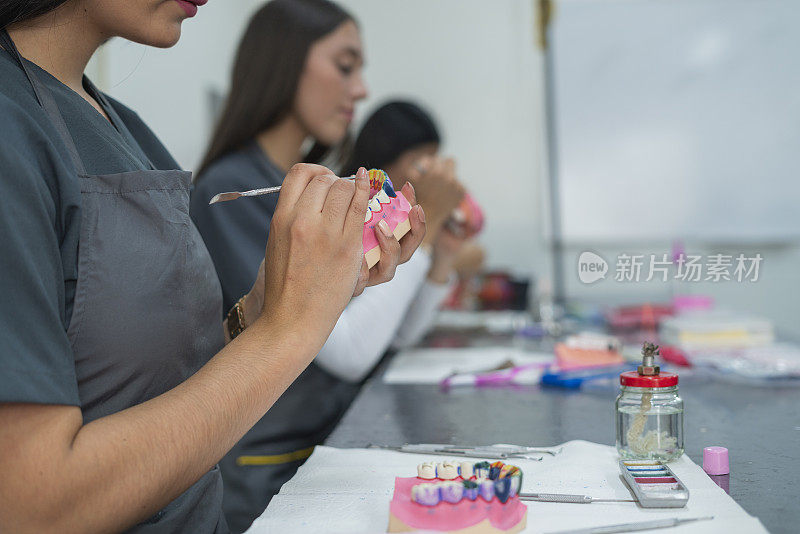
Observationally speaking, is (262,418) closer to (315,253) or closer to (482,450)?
(482,450)

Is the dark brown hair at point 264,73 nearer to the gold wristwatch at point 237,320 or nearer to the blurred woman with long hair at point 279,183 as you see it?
the blurred woman with long hair at point 279,183

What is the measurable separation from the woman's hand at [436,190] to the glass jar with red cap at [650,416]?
882mm

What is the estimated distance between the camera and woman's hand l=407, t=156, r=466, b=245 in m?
1.66

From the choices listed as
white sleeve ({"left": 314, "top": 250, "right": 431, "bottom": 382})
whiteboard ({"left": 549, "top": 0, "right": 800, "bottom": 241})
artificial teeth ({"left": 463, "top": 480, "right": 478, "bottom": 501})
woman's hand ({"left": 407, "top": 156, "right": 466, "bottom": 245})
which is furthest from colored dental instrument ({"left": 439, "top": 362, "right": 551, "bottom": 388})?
whiteboard ({"left": 549, "top": 0, "right": 800, "bottom": 241})

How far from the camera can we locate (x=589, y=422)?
3.38 feet

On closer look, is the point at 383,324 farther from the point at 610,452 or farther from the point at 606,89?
the point at 606,89

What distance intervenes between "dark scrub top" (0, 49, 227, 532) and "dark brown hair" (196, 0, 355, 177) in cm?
78

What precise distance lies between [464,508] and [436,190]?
44.4 inches

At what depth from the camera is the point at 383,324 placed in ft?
4.55

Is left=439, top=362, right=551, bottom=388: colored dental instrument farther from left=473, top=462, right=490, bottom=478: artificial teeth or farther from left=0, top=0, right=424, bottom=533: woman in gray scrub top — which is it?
left=473, top=462, right=490, bottom=478: artificial teeth

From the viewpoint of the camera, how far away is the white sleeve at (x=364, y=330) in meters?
1.31

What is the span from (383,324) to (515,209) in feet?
8.57

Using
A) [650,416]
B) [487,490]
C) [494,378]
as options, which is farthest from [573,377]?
[487,490]

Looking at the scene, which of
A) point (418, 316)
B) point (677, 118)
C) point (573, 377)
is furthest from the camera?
point (677, 118)
